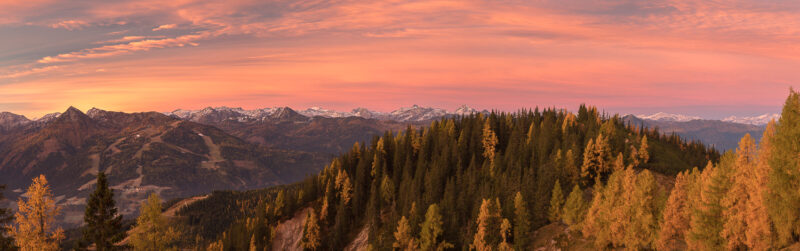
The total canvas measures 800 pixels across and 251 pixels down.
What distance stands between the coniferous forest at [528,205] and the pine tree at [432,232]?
28 centimetres

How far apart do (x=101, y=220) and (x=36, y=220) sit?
6699 millimetres

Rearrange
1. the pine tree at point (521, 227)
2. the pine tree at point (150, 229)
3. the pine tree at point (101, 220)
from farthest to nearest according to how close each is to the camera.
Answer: the pine tree at point (521, 227)
the pine tree at point (150, 229)
the pine tree at point (101, 220)

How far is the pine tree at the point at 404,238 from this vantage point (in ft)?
379

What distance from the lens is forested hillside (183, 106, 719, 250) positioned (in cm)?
11275

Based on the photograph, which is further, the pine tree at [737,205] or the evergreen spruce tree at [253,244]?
the evergreen spruce tree at [253,244]

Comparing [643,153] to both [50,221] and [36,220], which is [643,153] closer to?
[50,221]

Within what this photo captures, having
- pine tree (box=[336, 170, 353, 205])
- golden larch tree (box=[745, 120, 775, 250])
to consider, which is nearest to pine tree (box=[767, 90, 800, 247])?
golden larch tree (box=[745, 120, 775, 250])

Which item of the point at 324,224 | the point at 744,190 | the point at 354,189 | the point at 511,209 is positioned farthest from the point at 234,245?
the point at 744,190

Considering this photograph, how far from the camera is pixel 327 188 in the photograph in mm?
183500

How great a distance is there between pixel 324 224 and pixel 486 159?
6854 cm

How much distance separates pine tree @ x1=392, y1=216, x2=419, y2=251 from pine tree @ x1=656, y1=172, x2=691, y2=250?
60303 millimetres

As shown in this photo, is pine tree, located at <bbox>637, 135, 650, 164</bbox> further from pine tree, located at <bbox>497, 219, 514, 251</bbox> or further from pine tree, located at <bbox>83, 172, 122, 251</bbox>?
pine tree, located at <bbox>83, 172, 122, 251</bbox>

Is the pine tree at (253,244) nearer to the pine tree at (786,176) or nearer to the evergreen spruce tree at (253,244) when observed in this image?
the evergreen spruce tree at (253,244)

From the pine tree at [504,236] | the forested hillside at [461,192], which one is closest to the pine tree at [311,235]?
the forested hillside at [461,192]
